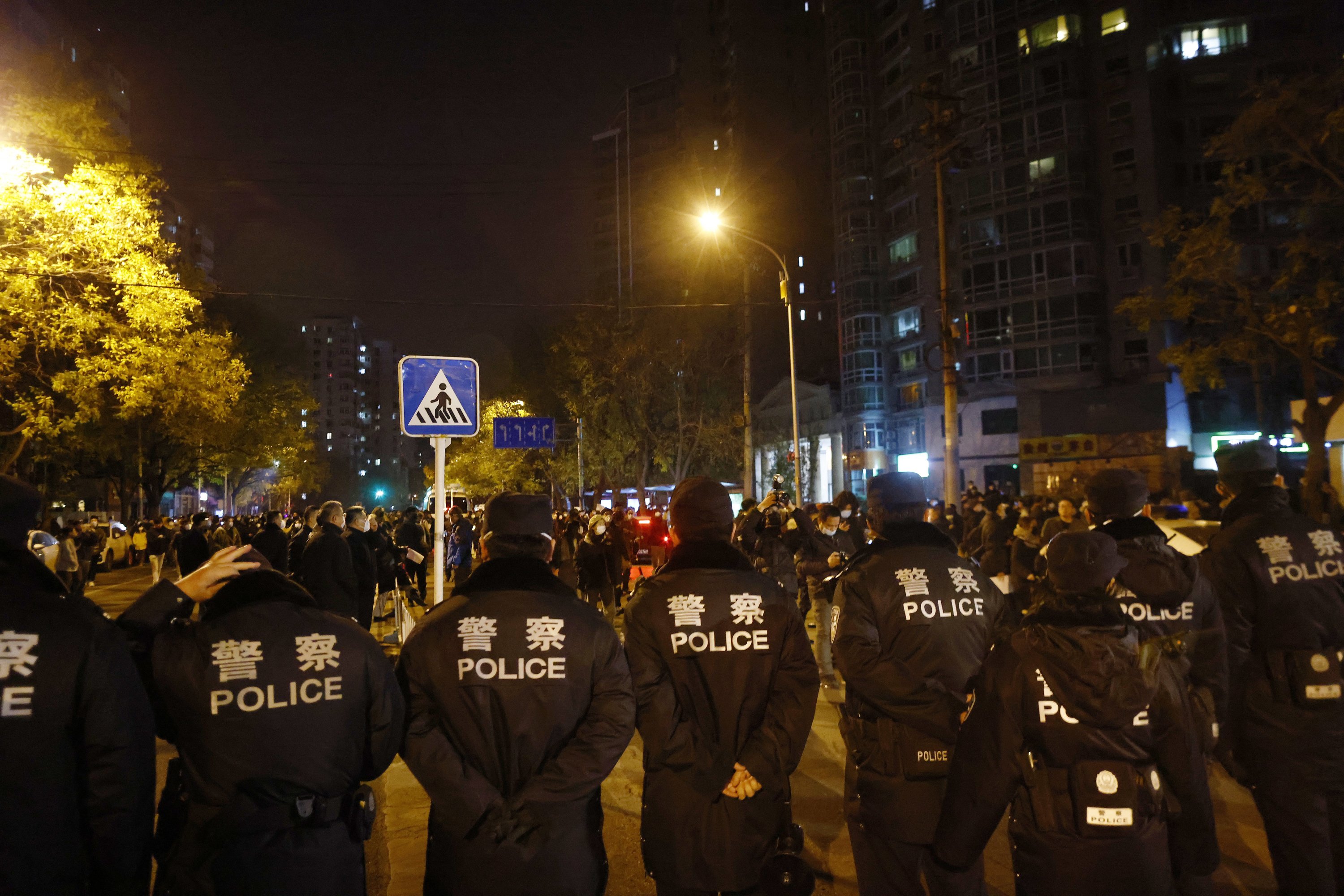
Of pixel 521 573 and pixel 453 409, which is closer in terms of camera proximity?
pixel 521 573

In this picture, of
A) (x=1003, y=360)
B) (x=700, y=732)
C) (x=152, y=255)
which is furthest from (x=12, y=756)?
(x=1003, y=360)

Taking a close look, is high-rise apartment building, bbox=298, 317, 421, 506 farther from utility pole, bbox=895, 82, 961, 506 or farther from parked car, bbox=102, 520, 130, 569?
utility pole, bbox=895, 82, 961, 506

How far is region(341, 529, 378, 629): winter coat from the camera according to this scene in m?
9.70

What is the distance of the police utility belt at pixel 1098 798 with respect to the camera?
260 centimetres

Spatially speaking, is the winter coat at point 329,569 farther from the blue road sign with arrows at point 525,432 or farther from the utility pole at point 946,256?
the utility pole at point 946,256

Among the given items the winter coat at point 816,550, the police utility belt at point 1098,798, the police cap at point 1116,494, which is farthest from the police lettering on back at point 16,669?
the winter coat at point 816,550

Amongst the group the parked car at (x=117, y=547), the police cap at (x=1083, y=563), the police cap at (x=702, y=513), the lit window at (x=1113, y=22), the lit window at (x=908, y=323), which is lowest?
the parked car at (x=117, y=547)

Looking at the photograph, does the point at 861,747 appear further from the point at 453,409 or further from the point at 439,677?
the point at 453,409

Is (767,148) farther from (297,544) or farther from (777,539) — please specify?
(777,539)

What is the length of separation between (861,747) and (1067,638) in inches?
46.6

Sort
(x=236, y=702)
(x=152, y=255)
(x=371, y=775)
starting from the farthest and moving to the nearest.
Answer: (x=152, y=255) < (x=371, y=775) < (x=236, y=702)

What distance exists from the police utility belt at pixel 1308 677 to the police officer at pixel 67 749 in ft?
15.1

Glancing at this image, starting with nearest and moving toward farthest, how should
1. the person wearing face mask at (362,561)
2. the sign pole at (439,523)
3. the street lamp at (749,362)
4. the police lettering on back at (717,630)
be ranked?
the police lettering on back at (717,630) → the sign pole at (439,523) → the person wearing face mask at (362,561) → the street lamp at (749,362)

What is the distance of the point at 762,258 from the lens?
56.9m
